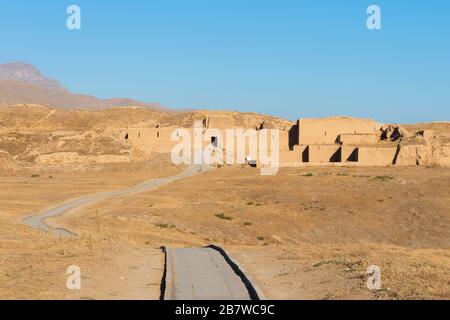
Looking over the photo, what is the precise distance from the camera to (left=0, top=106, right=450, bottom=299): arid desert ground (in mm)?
A: 11766

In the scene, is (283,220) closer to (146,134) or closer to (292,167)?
(292,167)

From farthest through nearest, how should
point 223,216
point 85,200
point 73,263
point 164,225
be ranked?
point 85,200 → point 223,216 → point 164,225 → point 73,263

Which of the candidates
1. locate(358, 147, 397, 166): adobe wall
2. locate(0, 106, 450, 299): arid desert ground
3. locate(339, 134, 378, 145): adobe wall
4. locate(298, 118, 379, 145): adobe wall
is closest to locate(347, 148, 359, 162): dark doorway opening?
locate(358, 147, 397, 166): adobe wall

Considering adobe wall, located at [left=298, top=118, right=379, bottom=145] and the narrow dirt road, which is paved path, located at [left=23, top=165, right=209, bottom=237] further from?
adobe wall, located at [left=298, top=118, right=379, bottom=145]

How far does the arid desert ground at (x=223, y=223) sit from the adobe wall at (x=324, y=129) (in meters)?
7.54

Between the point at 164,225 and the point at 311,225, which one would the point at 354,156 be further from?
the point at 164,225

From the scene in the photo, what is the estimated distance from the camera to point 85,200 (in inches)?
1276

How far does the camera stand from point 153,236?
2200cm

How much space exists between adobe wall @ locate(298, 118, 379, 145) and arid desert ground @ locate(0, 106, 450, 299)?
7.54 meters

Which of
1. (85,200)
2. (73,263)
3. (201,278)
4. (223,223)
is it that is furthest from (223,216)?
(201,278)

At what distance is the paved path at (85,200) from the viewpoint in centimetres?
2241

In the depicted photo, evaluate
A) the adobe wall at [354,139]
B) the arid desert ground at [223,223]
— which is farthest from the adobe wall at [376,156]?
the adobe wall at [354,139]

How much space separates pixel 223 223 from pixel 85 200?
9366 millimetres
